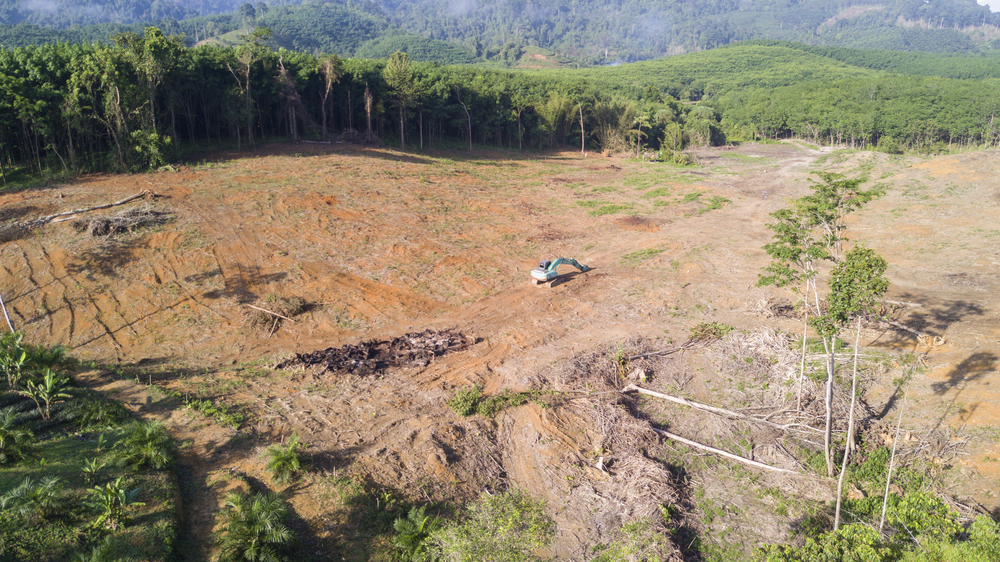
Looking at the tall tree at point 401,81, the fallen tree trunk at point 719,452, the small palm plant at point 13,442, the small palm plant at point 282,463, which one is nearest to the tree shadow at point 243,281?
the small palm plant at point 13,442

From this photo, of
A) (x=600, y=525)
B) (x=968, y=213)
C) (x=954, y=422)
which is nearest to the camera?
(x=600, y=525)

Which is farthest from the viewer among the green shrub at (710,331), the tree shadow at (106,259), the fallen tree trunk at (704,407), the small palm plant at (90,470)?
the tree shadow at (106,259)

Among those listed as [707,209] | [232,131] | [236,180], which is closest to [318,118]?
[232,131]

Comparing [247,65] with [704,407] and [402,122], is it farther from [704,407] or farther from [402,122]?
[704,407]

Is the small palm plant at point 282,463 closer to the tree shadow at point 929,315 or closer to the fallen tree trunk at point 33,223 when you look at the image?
the tree shadow at point 929,315

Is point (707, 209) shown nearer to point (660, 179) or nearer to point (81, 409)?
point (660, 179)

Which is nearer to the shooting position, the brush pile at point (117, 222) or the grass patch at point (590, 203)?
the brush pile at point (117, 222)
